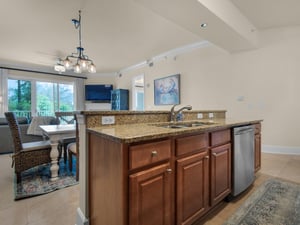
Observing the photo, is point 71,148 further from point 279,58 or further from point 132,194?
point 279,58

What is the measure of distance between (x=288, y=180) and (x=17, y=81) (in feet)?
27.6

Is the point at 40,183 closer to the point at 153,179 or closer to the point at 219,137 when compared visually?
the point at 153,179

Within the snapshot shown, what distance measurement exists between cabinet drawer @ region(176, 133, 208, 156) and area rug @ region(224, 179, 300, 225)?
2.46 feet

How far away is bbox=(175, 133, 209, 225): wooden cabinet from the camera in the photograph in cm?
Answer: 127

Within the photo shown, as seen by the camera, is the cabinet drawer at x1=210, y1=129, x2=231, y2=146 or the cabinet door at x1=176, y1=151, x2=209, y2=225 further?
the cabinet drawer at x1=210, y1=129, x2=231, y2=146

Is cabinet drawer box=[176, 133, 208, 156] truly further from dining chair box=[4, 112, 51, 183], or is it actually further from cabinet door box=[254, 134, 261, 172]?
dining chair box=[4, 112, 51, 183]

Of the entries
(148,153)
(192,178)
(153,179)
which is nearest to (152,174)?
(153,179)

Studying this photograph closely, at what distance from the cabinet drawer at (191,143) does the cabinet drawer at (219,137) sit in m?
0.12

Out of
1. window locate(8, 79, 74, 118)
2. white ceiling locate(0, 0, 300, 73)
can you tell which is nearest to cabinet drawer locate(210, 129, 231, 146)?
white ceiling locate(0, 0, 300, 73)

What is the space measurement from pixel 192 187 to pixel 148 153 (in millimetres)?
578

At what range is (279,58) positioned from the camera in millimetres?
3766

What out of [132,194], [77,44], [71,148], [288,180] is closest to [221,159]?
[132,194]

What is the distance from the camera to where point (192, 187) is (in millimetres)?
1373

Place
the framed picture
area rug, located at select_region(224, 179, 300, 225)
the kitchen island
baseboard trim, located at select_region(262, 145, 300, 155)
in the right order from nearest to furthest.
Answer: the kitchen island, area rug, located at select_region(224, 179, 300, 225), baseboard trim, located at select_region(262, 145, 300, 155), the framed picture
